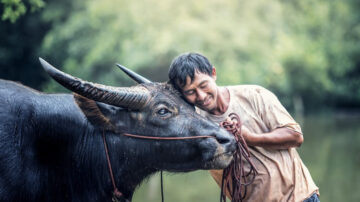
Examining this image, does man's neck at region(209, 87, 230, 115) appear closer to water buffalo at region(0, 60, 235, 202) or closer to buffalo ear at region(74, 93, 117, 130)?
water buffalo at region(0, 60, 235, 202)

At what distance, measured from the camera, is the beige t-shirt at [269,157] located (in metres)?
3.19

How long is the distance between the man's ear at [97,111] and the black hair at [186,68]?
0.50 m

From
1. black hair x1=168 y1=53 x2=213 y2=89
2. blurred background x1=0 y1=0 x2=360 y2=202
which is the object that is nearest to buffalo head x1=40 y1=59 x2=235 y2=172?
black hair x1=168 y1=53 x2=213 y2=89

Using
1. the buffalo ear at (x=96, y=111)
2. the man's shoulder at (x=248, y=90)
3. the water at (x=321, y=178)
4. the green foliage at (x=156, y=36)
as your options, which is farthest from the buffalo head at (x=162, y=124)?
the green foliage at (x=156, y=36)

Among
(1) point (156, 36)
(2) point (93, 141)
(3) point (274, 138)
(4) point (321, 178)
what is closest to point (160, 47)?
(1) point (156, 36)

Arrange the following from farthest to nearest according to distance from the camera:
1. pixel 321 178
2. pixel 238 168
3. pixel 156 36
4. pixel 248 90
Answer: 1. pixel 156 36
2. pixel 321 178
3. pixel 248 90
4. pixel 238 168

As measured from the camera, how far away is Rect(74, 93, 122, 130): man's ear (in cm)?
316

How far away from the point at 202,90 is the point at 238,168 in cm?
65

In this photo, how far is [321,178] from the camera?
44.4 ft

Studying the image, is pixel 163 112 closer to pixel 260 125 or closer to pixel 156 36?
pixel 260 125

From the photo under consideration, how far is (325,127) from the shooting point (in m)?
26.2

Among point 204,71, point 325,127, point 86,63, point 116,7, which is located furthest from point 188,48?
point 325,127

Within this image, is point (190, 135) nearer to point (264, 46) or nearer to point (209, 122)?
point (209, 122)

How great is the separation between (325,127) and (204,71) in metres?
24.5
